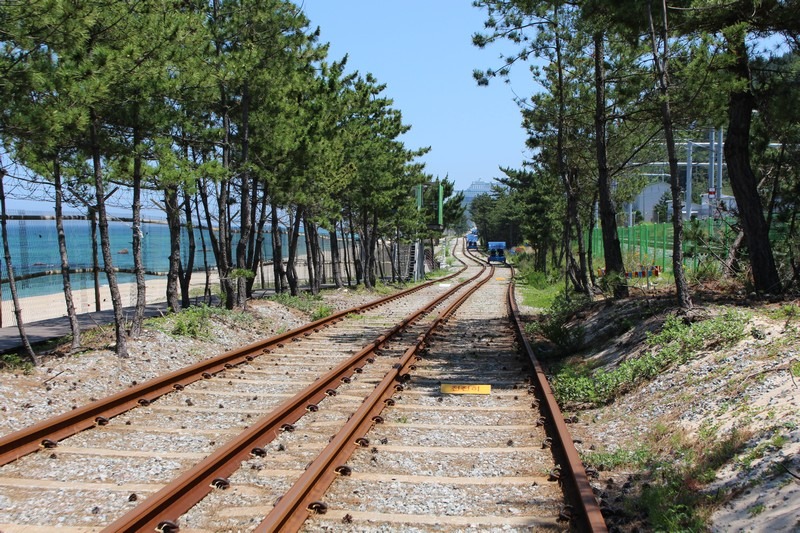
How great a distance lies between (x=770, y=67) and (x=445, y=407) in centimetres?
859

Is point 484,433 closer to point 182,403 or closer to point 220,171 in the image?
point 182,403

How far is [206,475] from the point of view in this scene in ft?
18.1

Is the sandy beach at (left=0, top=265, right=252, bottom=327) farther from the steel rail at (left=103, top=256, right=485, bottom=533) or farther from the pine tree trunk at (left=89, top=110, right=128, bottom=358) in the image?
the steel rail at (left=103, top=256, right=485, bottom=533)

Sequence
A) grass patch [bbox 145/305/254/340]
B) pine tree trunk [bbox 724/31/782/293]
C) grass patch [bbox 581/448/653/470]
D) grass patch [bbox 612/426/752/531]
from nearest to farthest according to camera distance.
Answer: grass patch [bbox 612/426/752/531], grass patch [bbox 581/448/653/470], pine tree trunk [bbox 724/31/782/293], grass patch [bbox 145/305/254/340]

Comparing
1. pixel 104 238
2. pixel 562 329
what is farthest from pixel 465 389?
pixel 104 238

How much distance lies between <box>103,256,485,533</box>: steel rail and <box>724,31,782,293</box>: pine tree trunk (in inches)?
325

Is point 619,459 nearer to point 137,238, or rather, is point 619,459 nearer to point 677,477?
point 677,477

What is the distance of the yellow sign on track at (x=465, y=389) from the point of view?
30.1 ft

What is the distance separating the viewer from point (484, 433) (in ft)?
23.7

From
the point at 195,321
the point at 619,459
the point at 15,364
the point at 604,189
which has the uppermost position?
the point at 604,189

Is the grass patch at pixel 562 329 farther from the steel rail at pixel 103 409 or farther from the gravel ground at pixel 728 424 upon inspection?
the steel rail at pixel 103 409

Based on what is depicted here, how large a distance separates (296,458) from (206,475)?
3.16 ft

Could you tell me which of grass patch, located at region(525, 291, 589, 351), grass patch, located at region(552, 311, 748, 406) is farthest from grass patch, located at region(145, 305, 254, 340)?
grass patch, located at region(552, 311, 748, 406)

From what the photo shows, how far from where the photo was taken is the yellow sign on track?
9164mm
